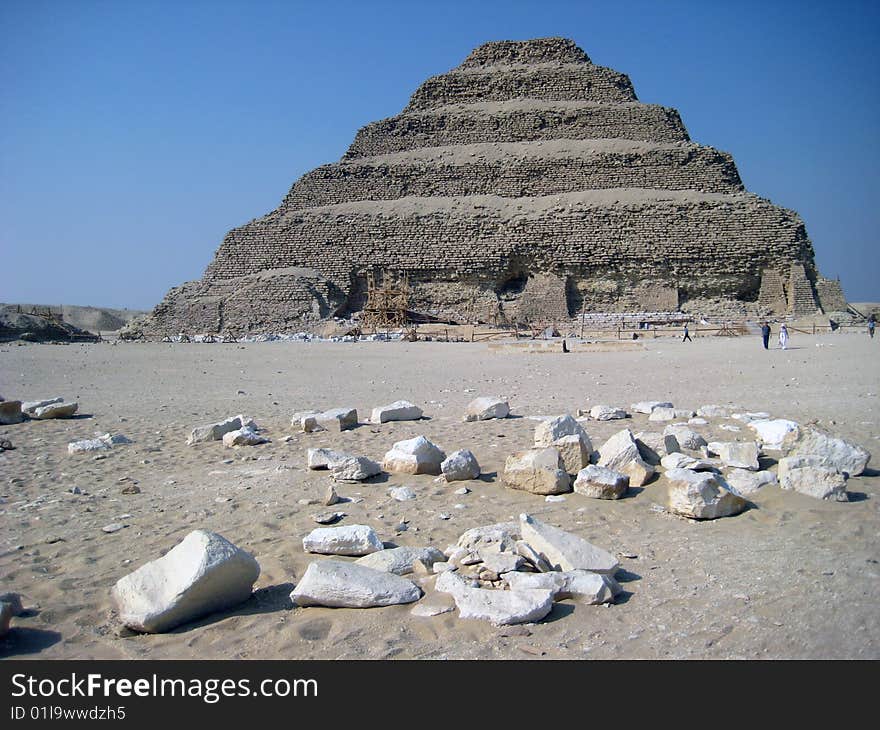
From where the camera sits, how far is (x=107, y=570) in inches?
134

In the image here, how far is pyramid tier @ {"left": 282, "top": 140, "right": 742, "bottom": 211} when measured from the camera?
38.2 m

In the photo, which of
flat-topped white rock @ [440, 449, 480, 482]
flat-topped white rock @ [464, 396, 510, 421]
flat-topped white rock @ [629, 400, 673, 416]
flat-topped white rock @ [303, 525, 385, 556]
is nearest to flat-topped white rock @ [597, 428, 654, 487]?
flat-topped white rock @ [440, 449, 480, 482]

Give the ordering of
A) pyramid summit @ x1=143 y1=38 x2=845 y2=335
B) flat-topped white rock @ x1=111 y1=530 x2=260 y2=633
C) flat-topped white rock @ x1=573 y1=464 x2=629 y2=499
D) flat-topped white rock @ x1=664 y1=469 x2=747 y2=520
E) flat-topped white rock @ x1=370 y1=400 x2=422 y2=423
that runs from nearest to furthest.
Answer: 1. flat-topped white rock @ x1=111 y1=530 x2=260 y2=633
2. flat-topped white rock @ x1=664 y1=469 x2=747 y2=520
3. flat-topped white rock @ x1=573 y1=464 x2=629 y2=499
4. flat-topped white rock @ x1=370 y1=400 x2=422 y2=423
5. pyramid summit @ x1=143 y1=38 x2=845 y2=335

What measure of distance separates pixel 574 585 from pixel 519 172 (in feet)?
127

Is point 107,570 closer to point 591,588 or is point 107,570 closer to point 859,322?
point 591,588

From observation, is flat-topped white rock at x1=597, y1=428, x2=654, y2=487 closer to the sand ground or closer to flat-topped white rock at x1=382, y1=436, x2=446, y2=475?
the sand ground

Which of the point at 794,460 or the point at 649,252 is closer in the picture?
the point at 794,460

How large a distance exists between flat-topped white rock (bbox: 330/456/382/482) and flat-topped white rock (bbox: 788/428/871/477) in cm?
282

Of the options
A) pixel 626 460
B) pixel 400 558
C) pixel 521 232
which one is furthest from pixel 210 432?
pixel 521 232

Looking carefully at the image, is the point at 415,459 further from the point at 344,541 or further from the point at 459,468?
the point at 344,541

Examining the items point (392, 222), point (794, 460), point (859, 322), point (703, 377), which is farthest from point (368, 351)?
point (859, 322)

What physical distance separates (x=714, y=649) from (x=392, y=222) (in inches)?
1438

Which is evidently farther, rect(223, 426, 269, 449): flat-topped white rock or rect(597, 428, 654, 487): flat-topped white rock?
rect(223, 426, 269, 449): flat-topped white rock

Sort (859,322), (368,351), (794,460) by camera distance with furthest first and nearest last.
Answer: (859,322) → (368,351) → (794,460)
